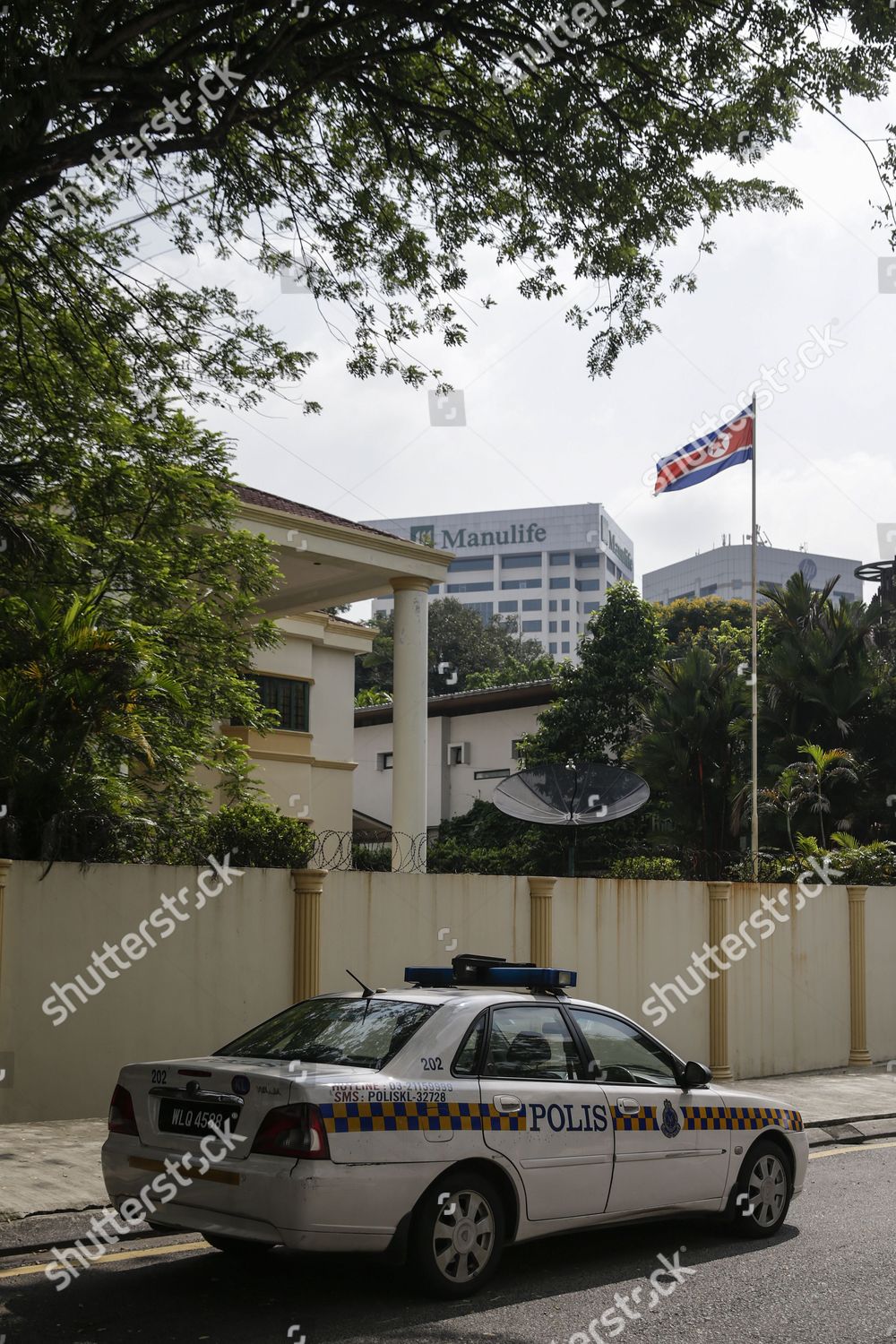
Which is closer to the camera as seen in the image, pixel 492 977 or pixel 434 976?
pixel 492 977

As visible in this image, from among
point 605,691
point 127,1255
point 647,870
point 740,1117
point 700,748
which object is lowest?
point 127,1255

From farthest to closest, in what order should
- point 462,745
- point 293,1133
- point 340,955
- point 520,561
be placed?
1. point 520,561
2. point 462,745
3. point 340,955
4. point 293,1133

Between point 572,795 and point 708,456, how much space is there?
33.5ft

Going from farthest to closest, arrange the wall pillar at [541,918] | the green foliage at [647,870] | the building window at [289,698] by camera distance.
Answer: the building window at [289,698], the green foliage at [647,870], the wall pillar at [541,918]

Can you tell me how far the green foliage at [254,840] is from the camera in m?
12.0

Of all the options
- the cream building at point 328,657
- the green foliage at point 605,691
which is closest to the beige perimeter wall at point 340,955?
the cream building at point 328,657

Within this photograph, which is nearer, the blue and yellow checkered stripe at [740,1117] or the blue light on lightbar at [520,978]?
the blue light on lightbar at [520,978]

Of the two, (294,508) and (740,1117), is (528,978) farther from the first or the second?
(294,508)

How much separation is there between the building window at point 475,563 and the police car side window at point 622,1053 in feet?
496

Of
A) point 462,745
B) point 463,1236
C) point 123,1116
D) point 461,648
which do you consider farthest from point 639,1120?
point 461,648

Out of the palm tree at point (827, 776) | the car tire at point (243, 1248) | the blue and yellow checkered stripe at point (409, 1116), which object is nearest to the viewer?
the blue and yellow checkered stripe at point (409, 1116)

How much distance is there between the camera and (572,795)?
62.8ft

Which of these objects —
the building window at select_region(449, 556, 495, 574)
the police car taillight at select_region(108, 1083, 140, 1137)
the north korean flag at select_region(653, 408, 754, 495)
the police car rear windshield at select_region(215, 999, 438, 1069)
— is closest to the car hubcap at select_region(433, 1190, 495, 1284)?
the police car rear windshield at select_region(215, 999, 438, 1069)

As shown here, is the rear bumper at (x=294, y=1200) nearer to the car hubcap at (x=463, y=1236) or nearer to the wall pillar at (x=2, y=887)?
the car hubcap at (x=463, y=1236)
